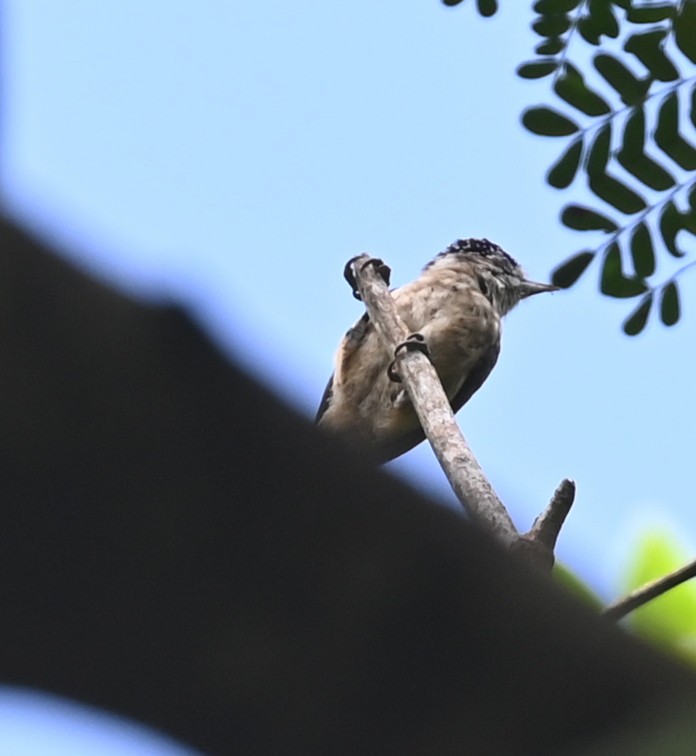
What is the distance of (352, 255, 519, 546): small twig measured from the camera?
2732 millimetres

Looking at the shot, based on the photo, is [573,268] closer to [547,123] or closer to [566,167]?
[566,167]

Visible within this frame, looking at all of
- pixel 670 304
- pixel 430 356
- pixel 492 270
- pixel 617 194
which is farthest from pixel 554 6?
pixel 492 270

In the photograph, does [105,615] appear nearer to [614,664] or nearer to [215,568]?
[215,568]

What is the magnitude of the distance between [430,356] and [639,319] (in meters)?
2.85

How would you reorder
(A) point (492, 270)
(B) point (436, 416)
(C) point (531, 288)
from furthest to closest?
(C) point (531, 288) < (A) point (492, 270) < (B) point (436, 416)

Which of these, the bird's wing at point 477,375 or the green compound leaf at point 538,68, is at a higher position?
the bird's wing at point 477,375

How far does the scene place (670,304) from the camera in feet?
8.69

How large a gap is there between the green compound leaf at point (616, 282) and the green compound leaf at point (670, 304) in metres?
0.04

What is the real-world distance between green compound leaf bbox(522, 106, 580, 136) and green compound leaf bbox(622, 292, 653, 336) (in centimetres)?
41

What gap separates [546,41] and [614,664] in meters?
2.21

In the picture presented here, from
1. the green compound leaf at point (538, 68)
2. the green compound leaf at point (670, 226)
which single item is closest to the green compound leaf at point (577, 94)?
the green compound leaf at point (538, 68)

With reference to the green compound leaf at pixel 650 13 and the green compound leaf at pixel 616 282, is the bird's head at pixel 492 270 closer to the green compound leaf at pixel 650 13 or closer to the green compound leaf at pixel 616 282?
the green compound leaf at pixel 616 282

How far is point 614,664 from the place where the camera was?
0.71m

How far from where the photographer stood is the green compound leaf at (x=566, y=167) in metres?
2.71
